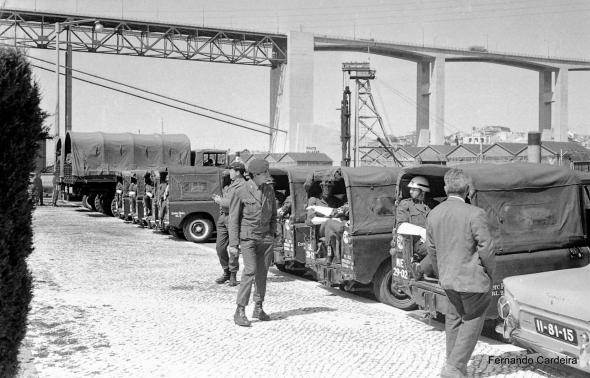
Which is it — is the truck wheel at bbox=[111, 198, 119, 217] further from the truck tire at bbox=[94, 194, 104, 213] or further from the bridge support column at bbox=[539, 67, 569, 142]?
the bridge support column at bbox=[539, 67, 569, 142]

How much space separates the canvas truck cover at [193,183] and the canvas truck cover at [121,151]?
10.7m

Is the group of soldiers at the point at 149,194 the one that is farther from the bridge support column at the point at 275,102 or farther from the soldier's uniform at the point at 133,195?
the bridge support column at the point at 275,102

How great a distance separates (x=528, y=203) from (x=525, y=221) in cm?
23

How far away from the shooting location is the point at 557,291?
17.7 ft

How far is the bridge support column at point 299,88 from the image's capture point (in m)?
65.8

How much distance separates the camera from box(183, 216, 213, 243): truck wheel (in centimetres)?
1791

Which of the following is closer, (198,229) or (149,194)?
(198,229)

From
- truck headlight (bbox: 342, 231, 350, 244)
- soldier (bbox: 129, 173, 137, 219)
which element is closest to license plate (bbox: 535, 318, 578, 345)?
truck headlight (bbox: 342, 231, 350, 244)

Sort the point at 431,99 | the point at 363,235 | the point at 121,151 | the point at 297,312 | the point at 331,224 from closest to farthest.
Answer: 1. the point at 297,312
2. the point at 363,235
3. the point at 331,224
4. the point at 121,151
5. the point at 431,99

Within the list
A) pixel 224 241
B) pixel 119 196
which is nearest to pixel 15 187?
pixel 224 241

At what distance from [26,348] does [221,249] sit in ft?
15.8

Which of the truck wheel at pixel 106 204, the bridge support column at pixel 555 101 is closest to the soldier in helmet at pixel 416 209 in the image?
the truck wheel at pixel 106 204

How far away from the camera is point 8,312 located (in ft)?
13.4

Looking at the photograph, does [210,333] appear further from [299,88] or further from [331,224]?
[299,88]
